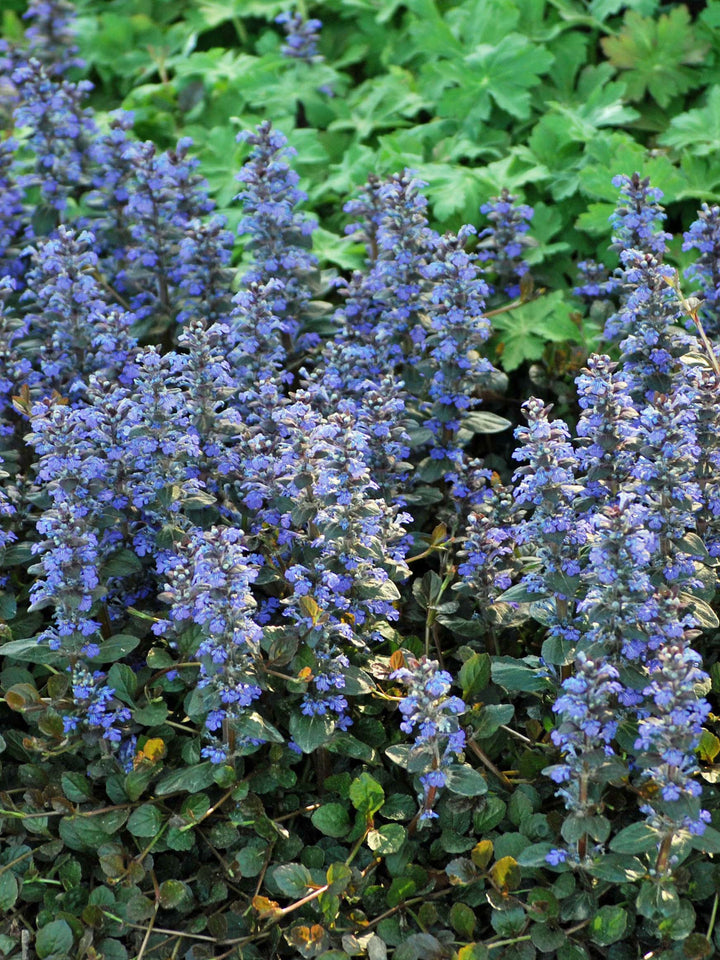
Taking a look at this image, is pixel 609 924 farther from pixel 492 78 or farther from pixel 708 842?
pixel 492 78

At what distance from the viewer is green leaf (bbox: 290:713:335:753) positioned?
3152 millimetres

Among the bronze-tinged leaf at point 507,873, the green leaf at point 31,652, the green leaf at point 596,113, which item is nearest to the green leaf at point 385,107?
the green leaf at point 596,113

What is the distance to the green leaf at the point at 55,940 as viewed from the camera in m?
3.15

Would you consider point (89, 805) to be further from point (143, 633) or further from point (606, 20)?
point (606, 20)

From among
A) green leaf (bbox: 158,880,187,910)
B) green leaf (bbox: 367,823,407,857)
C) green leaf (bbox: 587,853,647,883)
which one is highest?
green leaf (bbox: 587,853,647,883)

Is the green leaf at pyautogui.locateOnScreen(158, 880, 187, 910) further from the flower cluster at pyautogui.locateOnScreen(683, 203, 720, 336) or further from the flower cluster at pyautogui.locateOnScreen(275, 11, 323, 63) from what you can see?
the flower cluster at pyautogui.locateOnScreen(275, 11, 323, 63)

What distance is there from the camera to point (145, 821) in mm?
3262

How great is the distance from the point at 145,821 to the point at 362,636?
820 millimetres

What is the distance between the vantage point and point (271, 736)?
312 centimetres

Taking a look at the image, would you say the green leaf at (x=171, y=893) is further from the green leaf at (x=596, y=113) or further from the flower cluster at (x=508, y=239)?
the green leaf at (x=596, y=113)

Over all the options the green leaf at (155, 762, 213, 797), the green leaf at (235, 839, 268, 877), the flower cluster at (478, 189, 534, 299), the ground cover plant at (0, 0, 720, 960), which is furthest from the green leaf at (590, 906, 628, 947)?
the flower cluster at (478, 189, 534, 299)

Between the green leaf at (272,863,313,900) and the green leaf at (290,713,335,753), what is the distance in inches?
12.5

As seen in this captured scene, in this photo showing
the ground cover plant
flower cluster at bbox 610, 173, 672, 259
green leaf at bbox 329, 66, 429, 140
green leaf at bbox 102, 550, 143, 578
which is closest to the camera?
the ground cover plant

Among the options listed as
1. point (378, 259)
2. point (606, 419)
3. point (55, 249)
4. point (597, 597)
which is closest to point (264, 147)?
point (378, 259)
